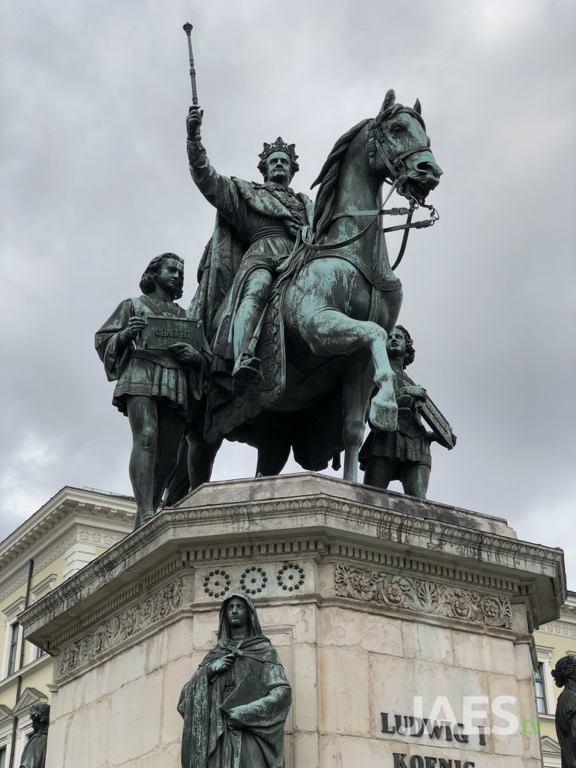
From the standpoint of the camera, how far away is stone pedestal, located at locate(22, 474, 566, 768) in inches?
381

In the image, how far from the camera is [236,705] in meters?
9.02

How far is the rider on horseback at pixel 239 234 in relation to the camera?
41.4 ft

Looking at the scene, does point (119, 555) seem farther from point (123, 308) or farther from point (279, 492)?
point (123, 308)

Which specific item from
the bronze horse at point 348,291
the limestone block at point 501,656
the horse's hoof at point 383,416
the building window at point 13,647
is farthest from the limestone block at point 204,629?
the building window at point 13,647

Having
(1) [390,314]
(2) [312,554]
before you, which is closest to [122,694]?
(2) [312,554]

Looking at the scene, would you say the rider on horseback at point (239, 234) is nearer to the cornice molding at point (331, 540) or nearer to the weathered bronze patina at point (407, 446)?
the weathered bronze patina at point (407, 446)

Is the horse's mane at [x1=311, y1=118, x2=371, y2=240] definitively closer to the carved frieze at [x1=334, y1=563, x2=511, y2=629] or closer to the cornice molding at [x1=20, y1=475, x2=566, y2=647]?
the cornice molding at [x1=20, y1=475, x2=566, y2=647]

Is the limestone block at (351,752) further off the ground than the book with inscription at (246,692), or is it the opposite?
the book with inscription at (246,692)

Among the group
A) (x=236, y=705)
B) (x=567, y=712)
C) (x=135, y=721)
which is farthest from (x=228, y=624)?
(x=567, y=712)

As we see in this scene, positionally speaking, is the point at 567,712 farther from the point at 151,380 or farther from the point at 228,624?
the point at 151,380

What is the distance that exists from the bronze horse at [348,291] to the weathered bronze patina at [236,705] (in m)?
2.50

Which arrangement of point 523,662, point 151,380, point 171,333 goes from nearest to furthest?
point 523,662
point 151,380
point 171,333

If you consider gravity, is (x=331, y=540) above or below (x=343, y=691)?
above

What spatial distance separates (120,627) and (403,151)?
5131 millimetres
